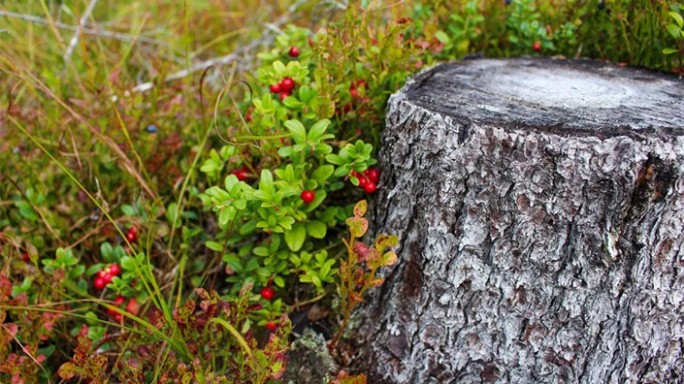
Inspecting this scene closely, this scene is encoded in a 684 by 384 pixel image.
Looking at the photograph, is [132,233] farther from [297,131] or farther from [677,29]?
[677,29]

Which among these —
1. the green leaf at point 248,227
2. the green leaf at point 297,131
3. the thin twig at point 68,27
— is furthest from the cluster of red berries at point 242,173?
the thin twig at point 68,27

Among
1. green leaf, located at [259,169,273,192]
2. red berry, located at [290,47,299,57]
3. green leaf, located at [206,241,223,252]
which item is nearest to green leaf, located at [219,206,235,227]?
green leaf, located at [259,169,273,192]

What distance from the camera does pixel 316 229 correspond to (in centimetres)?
211

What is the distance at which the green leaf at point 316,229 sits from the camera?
2092mm

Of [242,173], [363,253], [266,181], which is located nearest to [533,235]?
[363,253]

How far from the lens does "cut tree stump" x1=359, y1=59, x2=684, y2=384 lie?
1.67m

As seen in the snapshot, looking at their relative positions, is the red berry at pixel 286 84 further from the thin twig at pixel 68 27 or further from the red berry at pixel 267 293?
the thin twig at pixel 68 27

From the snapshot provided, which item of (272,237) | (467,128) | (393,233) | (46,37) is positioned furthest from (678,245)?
(46,37)

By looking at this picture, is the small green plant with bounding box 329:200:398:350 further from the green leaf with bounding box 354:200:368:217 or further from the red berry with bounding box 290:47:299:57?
the red berry with bounding box 290:47:299:57

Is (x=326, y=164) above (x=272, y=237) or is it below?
above

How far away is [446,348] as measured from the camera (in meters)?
1.93

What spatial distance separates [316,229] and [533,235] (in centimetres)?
70

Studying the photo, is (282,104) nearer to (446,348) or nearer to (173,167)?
(173,167)

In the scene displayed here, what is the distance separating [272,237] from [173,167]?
29.7 inches
